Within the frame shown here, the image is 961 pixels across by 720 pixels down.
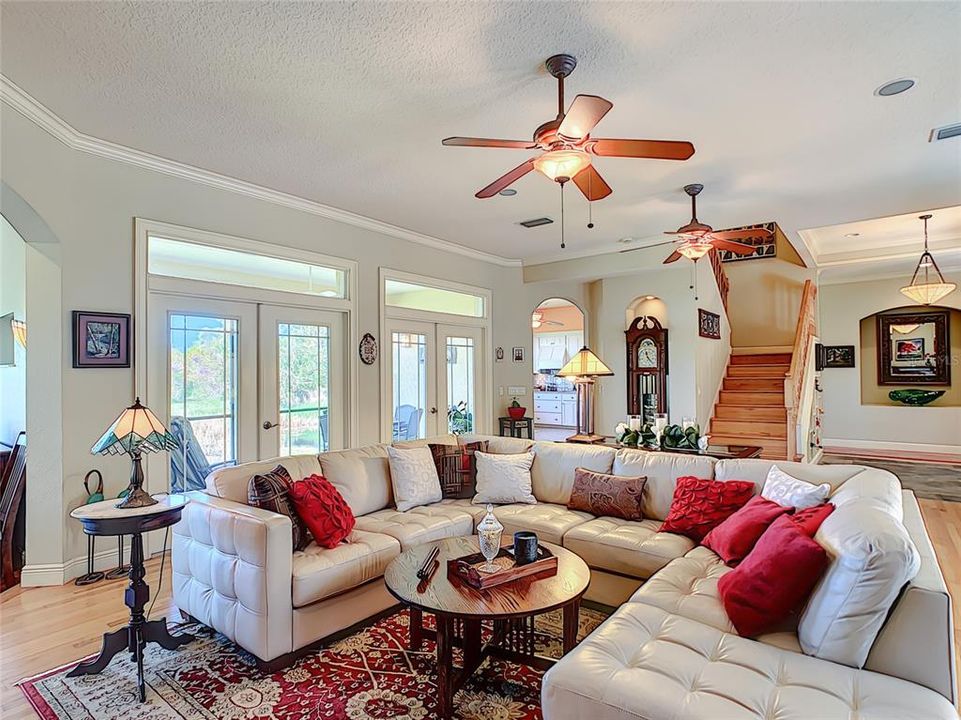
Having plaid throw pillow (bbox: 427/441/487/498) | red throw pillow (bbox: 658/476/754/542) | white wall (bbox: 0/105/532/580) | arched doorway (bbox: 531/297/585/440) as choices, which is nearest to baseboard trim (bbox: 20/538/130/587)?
white wall (bbox: 0/105/532/580)

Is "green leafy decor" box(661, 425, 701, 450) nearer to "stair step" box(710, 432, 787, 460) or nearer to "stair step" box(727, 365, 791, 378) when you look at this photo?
"stair step" box(710, 432, 787, 460)

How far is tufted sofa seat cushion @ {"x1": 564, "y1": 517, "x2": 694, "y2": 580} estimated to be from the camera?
9.36 ft

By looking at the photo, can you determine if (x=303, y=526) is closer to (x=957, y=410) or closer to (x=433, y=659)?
(x=433, y=659)

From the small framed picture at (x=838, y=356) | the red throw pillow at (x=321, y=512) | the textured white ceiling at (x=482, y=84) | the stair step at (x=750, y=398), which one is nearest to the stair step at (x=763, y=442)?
the stair step at (x=750, y=398)

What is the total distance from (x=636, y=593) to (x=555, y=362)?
1041 centimetres

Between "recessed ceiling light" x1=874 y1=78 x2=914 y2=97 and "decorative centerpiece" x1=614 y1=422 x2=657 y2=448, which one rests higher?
"recessed ceiling light" x1=874 y1=78 x2=914 y2=97

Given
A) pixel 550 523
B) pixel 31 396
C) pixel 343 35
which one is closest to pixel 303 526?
pixel 550 523

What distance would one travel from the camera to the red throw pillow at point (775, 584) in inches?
74.3

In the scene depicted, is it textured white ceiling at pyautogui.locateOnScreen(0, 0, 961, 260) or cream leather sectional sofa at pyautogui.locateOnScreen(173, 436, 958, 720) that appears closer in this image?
cream leather sectional sofa at pyautogui.locateOnScreen(173, 436, 958, 720)

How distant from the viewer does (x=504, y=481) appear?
3812 mm

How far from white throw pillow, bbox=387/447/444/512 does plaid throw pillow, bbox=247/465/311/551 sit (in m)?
0.88

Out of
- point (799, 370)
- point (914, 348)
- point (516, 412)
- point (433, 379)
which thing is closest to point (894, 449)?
point (914, 348)

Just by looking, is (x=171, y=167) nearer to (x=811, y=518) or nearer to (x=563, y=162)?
(x=563, y=162)

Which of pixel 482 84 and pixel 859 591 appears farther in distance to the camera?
pixel 482 84
